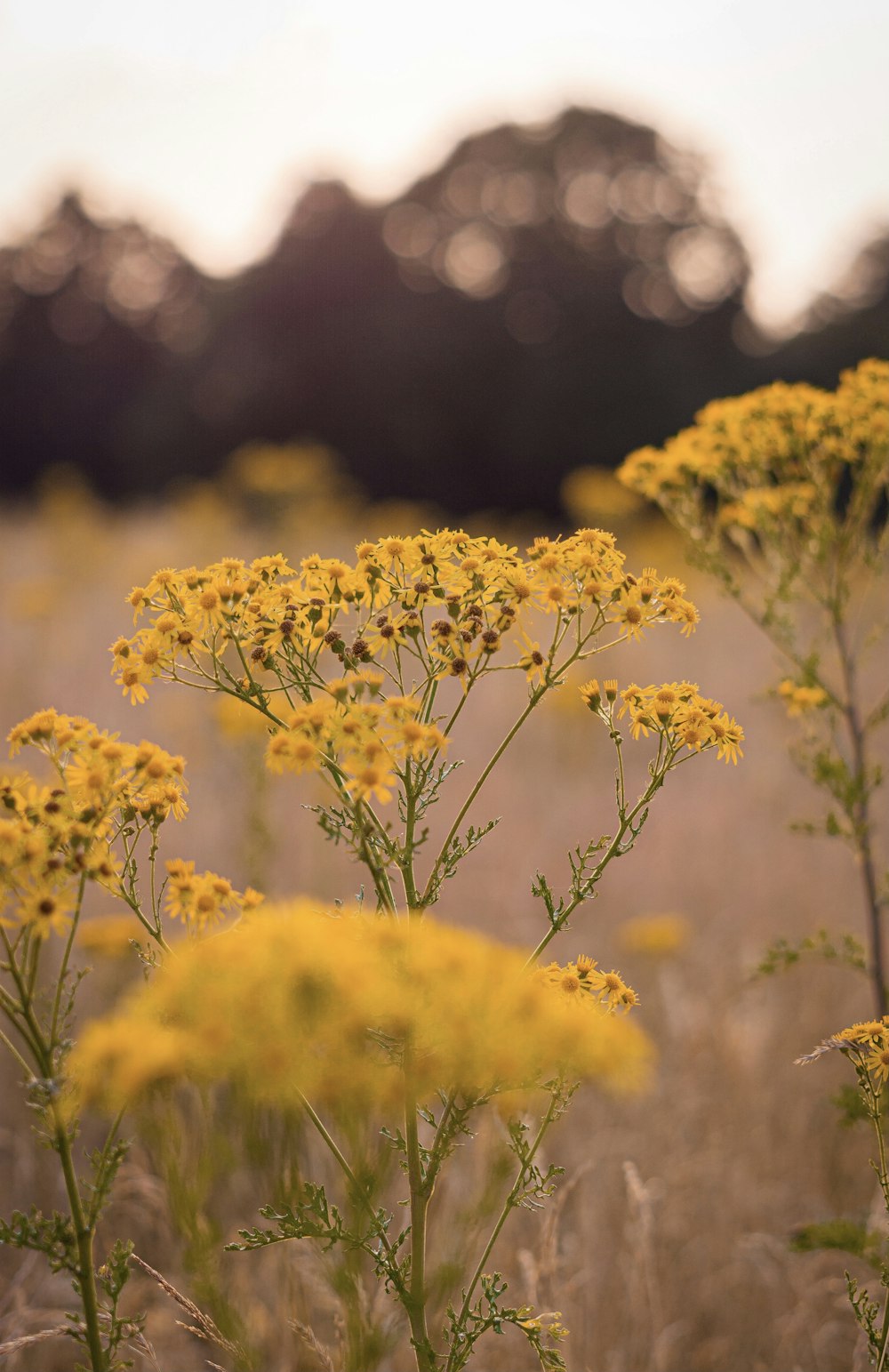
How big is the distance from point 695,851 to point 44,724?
15.6 feet

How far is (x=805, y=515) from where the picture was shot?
280cm

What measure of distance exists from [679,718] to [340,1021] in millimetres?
893

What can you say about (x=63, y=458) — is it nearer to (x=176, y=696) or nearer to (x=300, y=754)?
(x=176, y=696)

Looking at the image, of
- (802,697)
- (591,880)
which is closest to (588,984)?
(591,880)

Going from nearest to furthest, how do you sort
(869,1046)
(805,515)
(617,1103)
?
1. (869,1046)
2. (805,515)
3. (617,1103)

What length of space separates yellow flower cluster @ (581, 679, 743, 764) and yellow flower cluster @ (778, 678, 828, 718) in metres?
0.89

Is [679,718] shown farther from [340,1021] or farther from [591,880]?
[340,1021]

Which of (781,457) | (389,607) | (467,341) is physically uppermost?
(467,341)

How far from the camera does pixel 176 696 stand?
7.88m

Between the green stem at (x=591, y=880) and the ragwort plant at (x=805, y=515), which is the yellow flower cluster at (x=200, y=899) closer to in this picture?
the green stem at (x=591, y=880)

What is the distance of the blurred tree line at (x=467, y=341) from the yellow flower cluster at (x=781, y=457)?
19.9 meters

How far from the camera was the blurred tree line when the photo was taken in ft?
75.1

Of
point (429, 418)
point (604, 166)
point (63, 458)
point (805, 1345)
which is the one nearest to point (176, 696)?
point (805, 1345)

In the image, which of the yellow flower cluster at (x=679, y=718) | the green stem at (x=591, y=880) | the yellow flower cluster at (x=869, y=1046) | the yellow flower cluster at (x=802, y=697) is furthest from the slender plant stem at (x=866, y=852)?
the green stem at (x=591, y=880)
